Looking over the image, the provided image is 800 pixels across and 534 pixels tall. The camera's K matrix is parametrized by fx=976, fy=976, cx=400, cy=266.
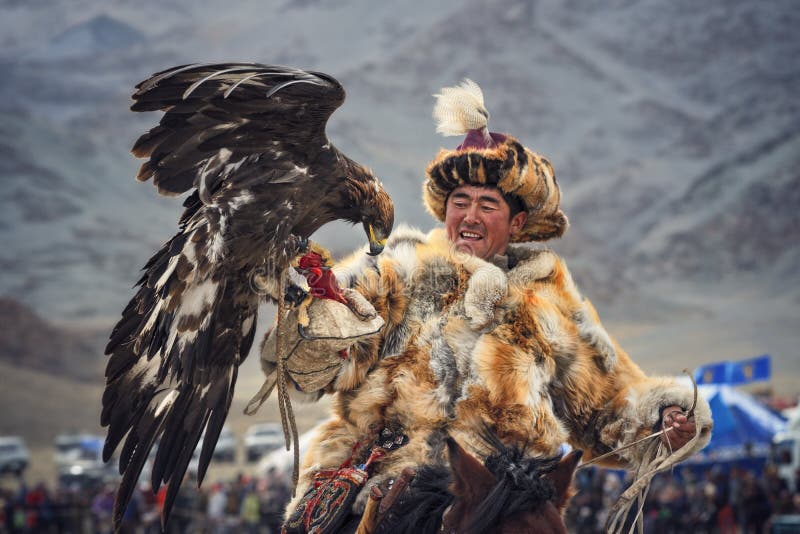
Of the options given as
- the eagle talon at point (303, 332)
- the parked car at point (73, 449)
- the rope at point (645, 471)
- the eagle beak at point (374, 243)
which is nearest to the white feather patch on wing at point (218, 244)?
the eagle talon at point (303, 332)

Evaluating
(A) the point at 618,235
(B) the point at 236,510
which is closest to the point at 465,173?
(B) the point at 236,510

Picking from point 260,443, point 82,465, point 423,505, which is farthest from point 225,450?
point 423,505

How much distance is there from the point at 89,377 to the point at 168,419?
109 ft

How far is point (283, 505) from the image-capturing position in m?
11.0

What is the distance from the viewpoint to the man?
2.92 meters

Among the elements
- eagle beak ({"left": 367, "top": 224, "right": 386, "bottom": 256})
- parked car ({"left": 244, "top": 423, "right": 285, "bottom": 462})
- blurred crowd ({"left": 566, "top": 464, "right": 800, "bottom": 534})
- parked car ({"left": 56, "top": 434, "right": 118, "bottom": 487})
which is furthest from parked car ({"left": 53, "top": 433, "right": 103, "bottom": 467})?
eagle beak ({"left": 367, "top": 224, "right": 386, "bottom": 256})

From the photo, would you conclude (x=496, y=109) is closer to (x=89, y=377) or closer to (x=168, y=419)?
(x=89, y=377)

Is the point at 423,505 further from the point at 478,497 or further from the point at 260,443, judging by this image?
the point at 260,443

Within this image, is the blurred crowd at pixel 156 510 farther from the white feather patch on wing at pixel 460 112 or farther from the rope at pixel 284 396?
the rope at pixel 284 396

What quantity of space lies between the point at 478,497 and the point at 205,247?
3.04ft

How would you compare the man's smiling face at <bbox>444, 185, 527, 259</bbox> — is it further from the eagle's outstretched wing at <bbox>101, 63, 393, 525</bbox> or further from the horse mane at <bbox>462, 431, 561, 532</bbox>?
the horse mane at <bbox>462, 431, 561, 532</bbox>

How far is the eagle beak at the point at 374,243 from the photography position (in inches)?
117

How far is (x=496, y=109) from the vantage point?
131ft

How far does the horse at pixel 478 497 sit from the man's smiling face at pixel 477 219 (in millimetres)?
871
